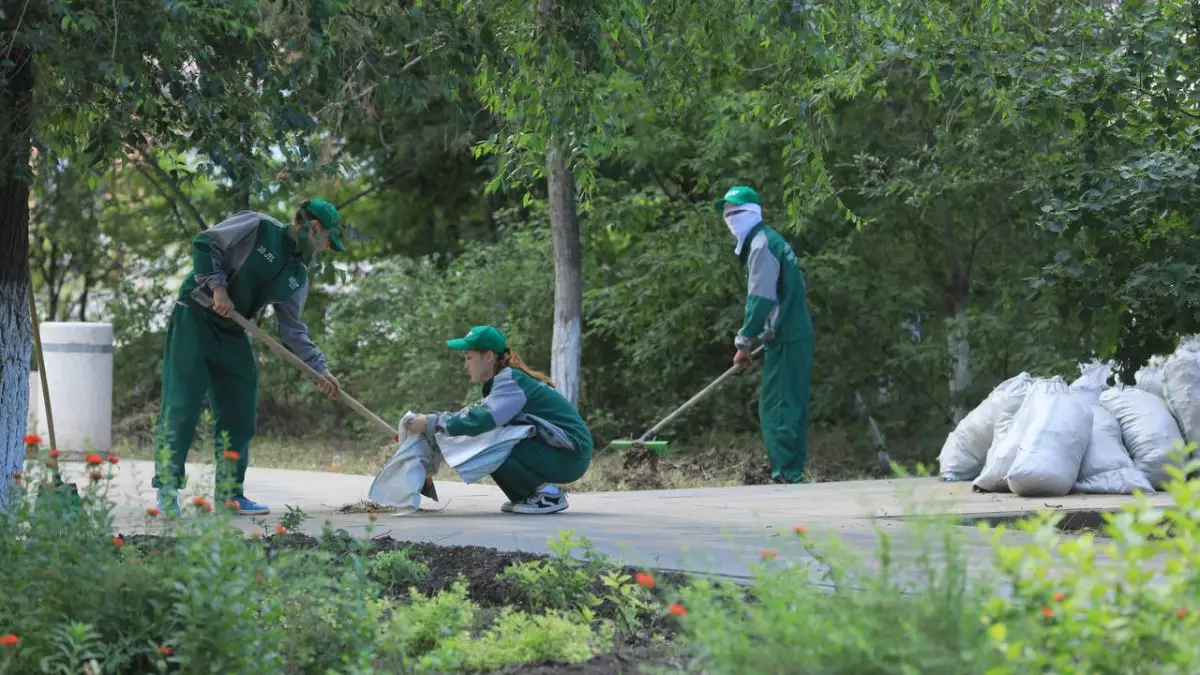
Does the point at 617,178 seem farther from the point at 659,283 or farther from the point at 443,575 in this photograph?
the point at 443,575

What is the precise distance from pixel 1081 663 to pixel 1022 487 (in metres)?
6.30

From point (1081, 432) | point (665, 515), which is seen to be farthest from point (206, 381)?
point (1081, 432)

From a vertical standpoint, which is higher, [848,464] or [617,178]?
[617,178]

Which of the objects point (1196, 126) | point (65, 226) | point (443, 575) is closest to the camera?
point (443, 575)

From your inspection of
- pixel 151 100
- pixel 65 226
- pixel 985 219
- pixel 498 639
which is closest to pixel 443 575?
pixel 498 639

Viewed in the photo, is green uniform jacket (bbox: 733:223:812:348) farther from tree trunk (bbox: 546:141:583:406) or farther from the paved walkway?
tree trunk (bbox: 546:141:583:406)

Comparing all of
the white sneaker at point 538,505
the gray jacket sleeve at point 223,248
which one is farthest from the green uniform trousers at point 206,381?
the white sneaker at point 538,505

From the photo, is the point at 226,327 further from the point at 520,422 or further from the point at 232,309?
the point at 520,422

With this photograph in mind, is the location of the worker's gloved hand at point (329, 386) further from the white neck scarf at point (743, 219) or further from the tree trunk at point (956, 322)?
the tree trunk at point (956, 322)

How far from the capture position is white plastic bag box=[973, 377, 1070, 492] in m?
9.52

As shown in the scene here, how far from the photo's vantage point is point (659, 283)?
13.9 metres

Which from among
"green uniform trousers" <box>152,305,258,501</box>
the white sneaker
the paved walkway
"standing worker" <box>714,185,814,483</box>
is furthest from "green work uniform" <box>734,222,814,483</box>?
"green uniform trousers" <box>152,305,258,501</box>

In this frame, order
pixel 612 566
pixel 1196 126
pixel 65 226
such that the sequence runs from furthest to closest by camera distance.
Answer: pixel 65 226 < pixel 1196 126 < pixel 612 566

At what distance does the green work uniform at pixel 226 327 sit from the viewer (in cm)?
829
